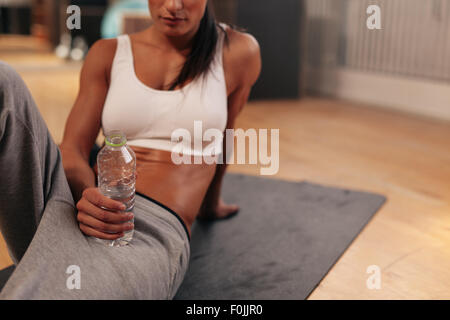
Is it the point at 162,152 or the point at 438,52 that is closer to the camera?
the point at 162,152

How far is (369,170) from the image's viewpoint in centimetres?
238

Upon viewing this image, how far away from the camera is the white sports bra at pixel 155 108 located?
120 centimetres

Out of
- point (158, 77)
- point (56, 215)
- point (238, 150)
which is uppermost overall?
point (158, 77)

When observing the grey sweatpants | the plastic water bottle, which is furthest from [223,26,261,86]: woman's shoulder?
the grey sweatpants

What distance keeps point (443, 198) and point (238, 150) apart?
Result: 1.08 m

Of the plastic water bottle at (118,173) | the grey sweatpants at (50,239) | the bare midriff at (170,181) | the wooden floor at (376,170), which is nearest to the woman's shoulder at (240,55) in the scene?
the bare midriff at (170,181)

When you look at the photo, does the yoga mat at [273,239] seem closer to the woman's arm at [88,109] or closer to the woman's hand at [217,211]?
the woman's hand at [217,211]

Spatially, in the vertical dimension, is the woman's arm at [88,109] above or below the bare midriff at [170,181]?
above

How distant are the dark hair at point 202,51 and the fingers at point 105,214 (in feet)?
1.33

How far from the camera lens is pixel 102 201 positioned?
0.94 metres

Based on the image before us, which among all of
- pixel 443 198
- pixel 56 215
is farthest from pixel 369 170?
pixel 56 215

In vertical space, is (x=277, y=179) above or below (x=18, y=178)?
below

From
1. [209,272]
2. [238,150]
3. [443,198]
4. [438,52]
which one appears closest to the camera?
[209,272]

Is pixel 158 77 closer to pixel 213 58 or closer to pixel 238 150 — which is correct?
pixel 213 58
